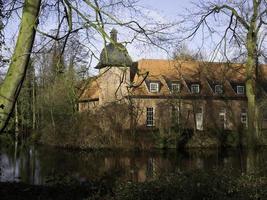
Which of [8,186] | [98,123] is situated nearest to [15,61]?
[8,186]

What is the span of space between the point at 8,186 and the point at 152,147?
22767mm

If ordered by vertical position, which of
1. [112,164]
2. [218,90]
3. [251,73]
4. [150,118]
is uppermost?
[218,90]

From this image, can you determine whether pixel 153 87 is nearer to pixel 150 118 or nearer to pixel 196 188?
pixel 150 118

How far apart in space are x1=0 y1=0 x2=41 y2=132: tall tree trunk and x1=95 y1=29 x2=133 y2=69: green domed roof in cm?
92

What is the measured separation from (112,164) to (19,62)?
19.7m

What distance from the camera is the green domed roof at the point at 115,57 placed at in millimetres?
5426

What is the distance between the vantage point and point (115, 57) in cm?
579

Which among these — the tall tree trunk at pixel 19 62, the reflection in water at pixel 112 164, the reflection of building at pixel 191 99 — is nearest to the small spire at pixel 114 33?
the tall tree trunk at pixel 19 62

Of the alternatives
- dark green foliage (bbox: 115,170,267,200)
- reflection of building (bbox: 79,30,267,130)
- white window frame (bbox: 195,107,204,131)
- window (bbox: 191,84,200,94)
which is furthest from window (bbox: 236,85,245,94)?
dark green foliage (bbox: 115,170,267,200)

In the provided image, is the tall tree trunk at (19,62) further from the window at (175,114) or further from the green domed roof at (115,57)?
the window at (175,114)

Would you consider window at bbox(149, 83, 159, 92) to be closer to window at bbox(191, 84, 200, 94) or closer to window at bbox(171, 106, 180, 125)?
window at bbox(191, 84, 200, 94)

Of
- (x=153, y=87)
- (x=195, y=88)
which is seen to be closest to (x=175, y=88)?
(x=153, y=87)

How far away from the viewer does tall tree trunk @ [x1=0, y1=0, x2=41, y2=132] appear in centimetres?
518

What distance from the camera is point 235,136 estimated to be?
1426 inches
